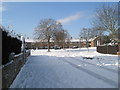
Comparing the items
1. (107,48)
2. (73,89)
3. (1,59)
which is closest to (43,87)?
(73,89)

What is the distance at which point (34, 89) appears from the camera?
735 cm

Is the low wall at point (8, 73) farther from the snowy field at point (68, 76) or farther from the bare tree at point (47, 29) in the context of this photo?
the bare tree at point (47, 29)

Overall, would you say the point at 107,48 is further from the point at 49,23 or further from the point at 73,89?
the point at 73,89

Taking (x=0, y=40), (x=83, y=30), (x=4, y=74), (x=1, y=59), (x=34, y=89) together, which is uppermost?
(x=83, y=30)

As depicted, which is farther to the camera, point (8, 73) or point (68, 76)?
point (68, 76)

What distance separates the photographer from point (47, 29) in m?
54.8

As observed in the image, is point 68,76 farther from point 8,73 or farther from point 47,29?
point 47,29

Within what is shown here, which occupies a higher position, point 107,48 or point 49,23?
point 49,23

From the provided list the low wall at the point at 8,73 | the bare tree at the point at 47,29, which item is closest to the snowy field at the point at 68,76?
the low wall at the point at 8,73

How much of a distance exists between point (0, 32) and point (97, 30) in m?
32.0

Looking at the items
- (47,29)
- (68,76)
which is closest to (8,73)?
(68,76)

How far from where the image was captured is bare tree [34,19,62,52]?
5462 cm

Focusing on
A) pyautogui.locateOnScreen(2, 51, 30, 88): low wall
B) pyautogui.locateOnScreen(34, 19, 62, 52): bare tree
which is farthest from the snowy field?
pyautogui.locateOnScreen(34, 19, 62, 52): bare tree

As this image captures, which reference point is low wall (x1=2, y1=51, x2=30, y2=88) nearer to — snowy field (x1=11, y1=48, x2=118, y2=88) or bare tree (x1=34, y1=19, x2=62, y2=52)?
snowy field (x1=11, y1=48, x2=118, y2=88)
